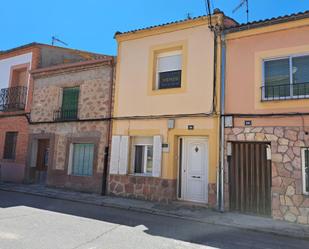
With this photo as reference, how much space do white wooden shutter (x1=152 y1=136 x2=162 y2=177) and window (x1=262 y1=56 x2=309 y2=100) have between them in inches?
147

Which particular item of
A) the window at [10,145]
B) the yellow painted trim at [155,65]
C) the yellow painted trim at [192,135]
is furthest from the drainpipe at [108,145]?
the window at [10,145]

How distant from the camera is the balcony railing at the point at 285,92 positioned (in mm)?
7820

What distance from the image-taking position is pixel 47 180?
484 inches

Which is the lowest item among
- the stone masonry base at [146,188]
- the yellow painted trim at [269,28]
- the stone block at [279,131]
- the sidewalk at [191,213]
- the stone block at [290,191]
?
the sidewalk at [191,213]

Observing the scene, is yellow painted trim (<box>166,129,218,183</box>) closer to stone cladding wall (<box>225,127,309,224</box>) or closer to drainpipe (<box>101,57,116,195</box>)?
stone cladding wall (<box>225,127,309,224</box>)

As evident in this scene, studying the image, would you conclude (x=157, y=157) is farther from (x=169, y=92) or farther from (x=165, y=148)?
(x=169, y=92)

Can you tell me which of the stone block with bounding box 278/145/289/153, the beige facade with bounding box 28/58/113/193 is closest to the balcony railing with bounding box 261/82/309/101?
the stone block with bounding box 278/145/289/153

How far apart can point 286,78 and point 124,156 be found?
6.04m

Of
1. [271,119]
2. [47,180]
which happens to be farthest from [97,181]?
[271,119]

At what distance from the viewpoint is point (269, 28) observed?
8352mm

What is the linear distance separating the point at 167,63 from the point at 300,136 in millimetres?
5118

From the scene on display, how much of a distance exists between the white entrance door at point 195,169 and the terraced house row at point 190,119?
34 millimetres

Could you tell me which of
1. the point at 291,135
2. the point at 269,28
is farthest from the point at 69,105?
the point at 291,135

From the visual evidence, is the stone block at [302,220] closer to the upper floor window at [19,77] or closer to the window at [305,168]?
the window at [305,168]
